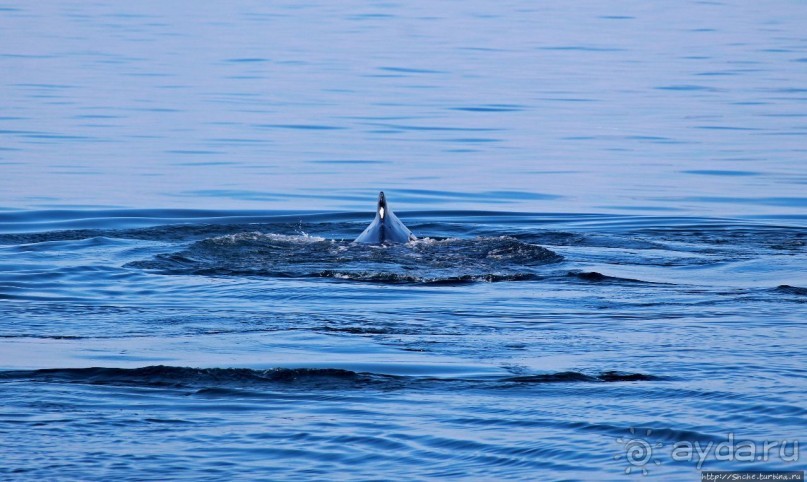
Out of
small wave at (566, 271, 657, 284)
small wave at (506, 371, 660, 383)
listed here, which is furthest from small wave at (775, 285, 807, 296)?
small wave at (506, 371, 660, 383)

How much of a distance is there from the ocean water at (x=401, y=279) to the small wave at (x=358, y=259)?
0.05 meters

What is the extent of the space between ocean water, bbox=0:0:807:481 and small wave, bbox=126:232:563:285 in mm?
48

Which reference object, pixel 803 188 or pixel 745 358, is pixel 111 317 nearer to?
pixel 745 358

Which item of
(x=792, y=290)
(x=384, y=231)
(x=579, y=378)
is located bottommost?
(x=579, y=378)

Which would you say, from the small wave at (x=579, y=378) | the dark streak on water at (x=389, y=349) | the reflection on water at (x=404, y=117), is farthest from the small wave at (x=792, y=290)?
the reflection on water at (x=404, y=117)

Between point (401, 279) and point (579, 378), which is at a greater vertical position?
point (401, 279)

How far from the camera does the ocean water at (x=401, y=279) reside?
7578 millimetres

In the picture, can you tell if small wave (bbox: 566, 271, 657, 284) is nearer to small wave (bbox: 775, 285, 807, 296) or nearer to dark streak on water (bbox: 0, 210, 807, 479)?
dark streak on water (bbox: 0, 210, 807, 479)

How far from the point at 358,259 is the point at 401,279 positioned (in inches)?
41.7

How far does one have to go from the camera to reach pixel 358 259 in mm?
13180

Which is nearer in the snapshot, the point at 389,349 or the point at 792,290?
the point at 389,349

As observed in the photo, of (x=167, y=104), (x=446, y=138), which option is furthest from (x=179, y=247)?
(x=167, y=104)

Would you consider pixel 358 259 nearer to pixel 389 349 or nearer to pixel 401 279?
pixel 401 279

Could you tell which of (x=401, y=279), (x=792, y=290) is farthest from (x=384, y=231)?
(x=792, y=290)
